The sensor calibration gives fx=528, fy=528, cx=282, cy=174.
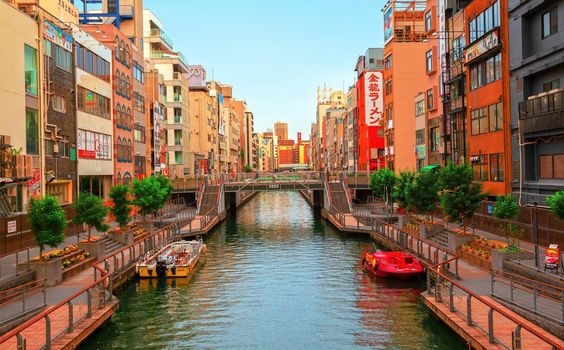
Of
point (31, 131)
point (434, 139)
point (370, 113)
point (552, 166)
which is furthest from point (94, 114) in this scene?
point (370, 113)

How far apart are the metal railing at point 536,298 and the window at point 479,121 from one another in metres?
22.6

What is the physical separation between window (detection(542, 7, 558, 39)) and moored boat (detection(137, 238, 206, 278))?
2963 centimetres

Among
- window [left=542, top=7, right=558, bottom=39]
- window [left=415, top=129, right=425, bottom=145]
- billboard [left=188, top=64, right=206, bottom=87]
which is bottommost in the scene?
window [left=415, top=129, right=425, bottom=145]

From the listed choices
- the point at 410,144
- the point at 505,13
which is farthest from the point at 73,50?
the point at 410,144

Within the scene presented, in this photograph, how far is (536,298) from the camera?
2134cm

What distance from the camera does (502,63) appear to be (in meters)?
41.2

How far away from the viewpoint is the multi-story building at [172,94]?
102 metres

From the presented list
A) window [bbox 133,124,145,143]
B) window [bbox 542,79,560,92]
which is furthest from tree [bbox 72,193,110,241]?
window [bbox 133,124,145,143]

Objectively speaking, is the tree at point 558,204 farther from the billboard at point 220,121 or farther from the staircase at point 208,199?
the billboard at point 220,121

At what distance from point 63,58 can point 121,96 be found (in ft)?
61.5

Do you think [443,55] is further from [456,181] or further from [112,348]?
[112,348]

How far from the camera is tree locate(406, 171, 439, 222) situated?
1883 inches

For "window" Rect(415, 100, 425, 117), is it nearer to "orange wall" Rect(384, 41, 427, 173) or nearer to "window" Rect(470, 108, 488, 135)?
"orange wall" Rect(384, 41, 427, 173)

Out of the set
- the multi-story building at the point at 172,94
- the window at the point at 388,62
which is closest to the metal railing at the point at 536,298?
the window at the point at 388,62
